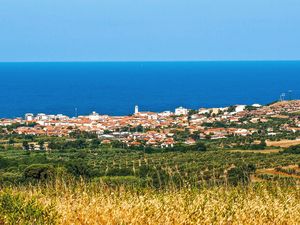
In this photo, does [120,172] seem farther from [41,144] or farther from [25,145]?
[41,144]

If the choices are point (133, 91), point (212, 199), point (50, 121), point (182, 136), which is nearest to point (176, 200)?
point (212, 199)

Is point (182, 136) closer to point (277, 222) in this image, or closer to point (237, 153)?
point (237, 153)

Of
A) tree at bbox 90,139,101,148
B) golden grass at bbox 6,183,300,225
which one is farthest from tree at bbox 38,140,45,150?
golden grass at bbox 6,183,300,225

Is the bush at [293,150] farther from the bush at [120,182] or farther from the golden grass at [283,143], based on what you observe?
the bush at [120,182]

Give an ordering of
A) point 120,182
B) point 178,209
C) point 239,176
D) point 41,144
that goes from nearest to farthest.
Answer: point 178,209 < point 120,182 < point 239,176 < point 41,144

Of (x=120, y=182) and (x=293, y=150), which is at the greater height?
(x=120, y=182)

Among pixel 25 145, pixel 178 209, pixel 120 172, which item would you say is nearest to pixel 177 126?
pixel 25 145

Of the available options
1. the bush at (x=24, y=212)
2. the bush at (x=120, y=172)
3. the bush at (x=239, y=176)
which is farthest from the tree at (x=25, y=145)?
the bush at (x=24, y=212)

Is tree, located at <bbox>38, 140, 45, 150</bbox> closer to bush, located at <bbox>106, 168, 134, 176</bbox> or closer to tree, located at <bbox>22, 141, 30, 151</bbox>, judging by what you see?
tree, located at <bbox>22, 141, 30, 151</bbox>
